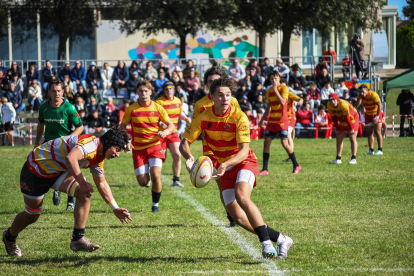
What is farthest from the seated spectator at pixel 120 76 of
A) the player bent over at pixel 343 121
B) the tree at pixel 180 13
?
the player bent over at pixel 343 121

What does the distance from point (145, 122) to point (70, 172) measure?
336cm

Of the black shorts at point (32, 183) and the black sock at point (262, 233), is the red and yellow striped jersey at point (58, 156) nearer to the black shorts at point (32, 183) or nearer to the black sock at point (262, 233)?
the black shorts at point (32, 183)

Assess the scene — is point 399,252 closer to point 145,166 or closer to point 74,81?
point 145,166

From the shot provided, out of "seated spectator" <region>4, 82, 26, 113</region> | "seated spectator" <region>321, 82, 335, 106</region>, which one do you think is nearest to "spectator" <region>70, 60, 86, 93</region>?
"seated spectator" <region>4, 82, 26, 113</region>

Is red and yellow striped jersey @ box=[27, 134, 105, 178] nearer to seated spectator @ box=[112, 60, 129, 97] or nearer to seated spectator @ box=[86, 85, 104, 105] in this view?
seated spectator @ box=[86, 85, 104, 105]

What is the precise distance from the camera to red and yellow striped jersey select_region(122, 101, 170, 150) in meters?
7.93

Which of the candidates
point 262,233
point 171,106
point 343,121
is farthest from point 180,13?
point 262,233

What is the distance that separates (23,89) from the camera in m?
22.8

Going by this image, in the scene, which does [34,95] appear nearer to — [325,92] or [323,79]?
[325,92]

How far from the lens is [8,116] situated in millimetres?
19062

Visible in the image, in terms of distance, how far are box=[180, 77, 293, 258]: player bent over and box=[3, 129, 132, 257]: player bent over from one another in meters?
0.84

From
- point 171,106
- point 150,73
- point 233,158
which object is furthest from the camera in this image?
point 150,73

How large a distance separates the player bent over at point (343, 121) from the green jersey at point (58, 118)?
6906 millimetres

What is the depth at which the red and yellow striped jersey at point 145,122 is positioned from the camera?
7926 mm
